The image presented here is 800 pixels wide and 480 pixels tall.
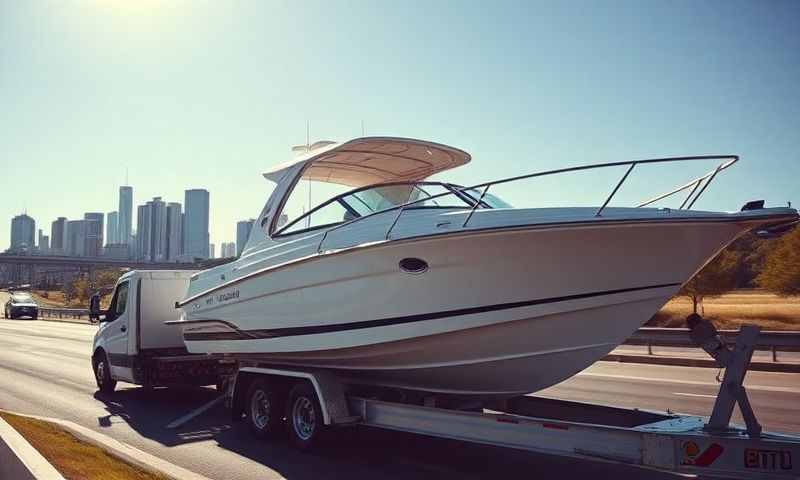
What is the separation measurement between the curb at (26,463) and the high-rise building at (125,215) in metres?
173

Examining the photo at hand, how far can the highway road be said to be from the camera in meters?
6.33

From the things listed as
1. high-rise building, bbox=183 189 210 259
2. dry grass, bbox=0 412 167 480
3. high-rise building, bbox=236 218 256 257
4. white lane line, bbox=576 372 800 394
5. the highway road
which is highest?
high-rise building, bbox=183 189 210 259

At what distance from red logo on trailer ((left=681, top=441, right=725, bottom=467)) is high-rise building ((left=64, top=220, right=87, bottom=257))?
19163cm

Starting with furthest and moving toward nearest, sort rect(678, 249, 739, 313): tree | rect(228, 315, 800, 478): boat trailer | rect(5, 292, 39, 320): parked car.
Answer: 1. rect(5, 292, 39, 320): parked car
2. rect(678, 249, 739, 313): tree
3. rect(228, 315, 800, 478): boat trailer

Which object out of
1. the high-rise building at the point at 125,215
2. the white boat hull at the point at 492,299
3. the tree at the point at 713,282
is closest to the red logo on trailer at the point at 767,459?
the white boat hull at the point at 492,299

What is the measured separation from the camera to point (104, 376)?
11688 millimetres

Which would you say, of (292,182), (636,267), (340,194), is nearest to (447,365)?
(636,267)

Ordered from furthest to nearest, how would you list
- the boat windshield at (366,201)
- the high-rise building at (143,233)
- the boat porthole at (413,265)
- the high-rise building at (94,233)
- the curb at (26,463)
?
the high-rise building at (94,233), the high-rise building at (143,233), the boat windshield at (366,201), the boat porthole at (413,265), the curb at (26,463)

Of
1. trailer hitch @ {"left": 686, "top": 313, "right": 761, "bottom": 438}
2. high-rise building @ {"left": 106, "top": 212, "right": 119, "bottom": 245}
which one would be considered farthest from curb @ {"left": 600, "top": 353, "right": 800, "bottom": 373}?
high-rise building @ {"left": 106, "top": 212, "right": 119, "bottom": 245}

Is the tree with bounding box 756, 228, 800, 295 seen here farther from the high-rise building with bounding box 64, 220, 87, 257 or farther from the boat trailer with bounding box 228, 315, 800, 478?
the high-rise building with bounding box 64, 220, 87, 257

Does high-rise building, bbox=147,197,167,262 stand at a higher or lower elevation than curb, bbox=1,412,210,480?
higher

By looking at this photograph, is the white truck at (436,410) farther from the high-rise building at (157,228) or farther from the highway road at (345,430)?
the high-rise building at (157,228)

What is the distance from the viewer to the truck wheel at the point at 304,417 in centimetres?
689

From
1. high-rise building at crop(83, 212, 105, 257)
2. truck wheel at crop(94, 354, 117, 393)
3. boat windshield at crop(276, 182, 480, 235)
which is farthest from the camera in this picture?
high-rise building at crop(83, 212, 105, 257)
